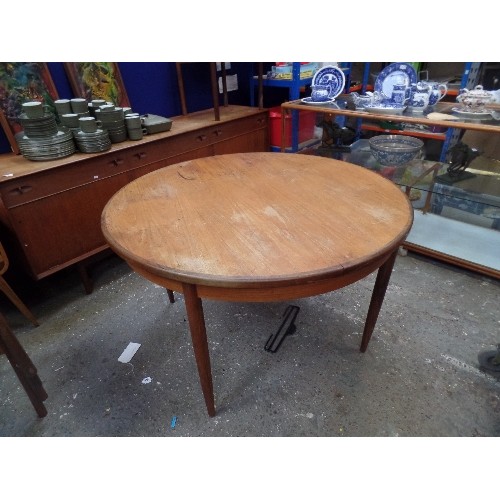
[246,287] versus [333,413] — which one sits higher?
[246,287]

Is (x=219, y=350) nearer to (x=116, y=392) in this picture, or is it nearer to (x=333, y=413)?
(x=116, y=392)

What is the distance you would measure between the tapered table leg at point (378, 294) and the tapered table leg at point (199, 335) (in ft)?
2.37

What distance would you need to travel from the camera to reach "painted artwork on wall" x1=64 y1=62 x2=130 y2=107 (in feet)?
6.94

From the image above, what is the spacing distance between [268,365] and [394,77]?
1.94 meters

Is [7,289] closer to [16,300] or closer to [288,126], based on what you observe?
[16,300]

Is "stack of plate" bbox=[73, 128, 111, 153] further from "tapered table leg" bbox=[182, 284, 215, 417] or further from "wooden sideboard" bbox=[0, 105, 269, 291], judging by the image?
"tapered table leg" bbox=[182, 284, 215, 417]

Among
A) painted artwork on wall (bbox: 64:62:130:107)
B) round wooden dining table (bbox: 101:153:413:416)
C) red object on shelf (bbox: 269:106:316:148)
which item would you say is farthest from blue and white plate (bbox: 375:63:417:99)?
painted artwork on wall (bbox: 64:62:130:107)

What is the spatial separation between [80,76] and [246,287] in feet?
6.64

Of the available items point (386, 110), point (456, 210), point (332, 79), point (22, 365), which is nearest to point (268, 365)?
point (22, 365)

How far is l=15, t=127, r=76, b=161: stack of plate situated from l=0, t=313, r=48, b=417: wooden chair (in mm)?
920

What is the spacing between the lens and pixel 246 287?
905mm

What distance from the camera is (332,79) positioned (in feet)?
7.85

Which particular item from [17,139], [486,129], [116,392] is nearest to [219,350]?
[116,392]

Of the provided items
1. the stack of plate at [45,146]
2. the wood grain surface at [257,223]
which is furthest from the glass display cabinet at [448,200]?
the stack of plate at [45,146]
